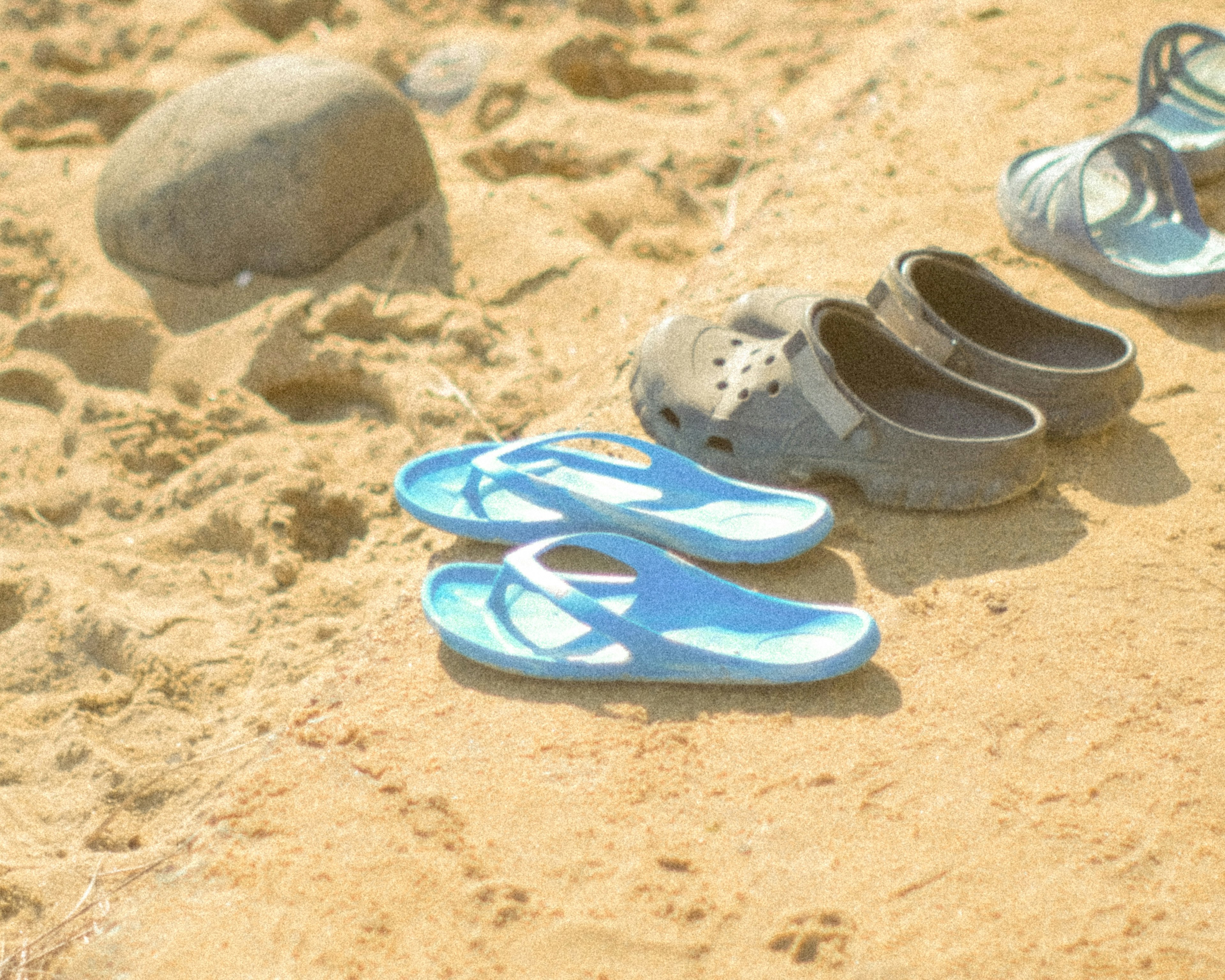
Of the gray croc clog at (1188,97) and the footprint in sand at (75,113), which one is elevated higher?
the gray croc clog at (1188,97)

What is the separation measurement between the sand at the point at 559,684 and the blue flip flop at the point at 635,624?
6 centimetres

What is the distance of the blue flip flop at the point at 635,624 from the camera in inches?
69.6

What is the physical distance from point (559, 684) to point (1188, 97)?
2.94m

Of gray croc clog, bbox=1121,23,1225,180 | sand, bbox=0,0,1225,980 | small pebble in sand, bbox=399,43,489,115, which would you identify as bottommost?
sand, bbox=0,0,1225,980

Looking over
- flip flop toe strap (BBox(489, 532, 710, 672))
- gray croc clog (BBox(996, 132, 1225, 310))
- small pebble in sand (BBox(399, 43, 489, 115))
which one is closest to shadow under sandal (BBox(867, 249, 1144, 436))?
gray croc clog (BBox(996, 132, 1225, 310))


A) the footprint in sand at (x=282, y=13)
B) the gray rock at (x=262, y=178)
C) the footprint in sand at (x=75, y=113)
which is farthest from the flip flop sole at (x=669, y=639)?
the footprint in sand at (x=282, y=13)

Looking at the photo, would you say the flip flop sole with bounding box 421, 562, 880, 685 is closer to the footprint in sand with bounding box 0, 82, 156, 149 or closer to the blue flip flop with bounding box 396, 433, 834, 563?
the blue flip flop with bounding box 396, 433, 834, 563

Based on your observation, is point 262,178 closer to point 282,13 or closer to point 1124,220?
point 282,13

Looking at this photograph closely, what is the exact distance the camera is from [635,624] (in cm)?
176

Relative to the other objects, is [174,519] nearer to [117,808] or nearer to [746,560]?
[117,808]

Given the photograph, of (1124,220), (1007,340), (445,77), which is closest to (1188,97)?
(1124,220)

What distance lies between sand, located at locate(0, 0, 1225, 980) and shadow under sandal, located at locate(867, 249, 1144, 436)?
0.13 m

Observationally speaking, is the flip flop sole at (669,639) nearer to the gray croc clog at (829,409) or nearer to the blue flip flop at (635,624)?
the blue flip flop at (635,624)

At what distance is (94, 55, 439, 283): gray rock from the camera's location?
335 cm
